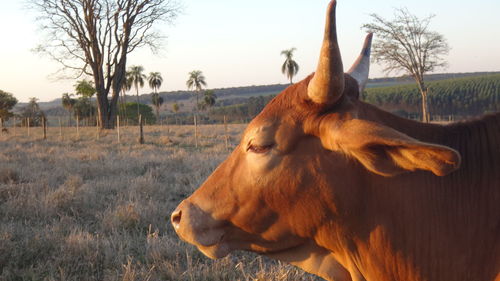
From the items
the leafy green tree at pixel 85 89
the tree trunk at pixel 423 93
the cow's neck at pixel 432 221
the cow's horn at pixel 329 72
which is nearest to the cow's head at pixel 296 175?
the cow's horn at pixel 329 72

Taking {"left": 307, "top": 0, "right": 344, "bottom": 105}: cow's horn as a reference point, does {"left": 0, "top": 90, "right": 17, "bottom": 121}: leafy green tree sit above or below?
above

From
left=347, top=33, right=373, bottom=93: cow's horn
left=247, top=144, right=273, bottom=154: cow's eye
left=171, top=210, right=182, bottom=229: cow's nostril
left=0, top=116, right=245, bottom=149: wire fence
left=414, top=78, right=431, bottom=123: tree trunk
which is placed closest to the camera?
left=247, top=144, right=273, bottom=154: cow's eye

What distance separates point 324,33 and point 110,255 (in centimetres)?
337

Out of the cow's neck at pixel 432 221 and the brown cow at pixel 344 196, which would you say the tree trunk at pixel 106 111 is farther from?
the cow's neck at pixel 432 221

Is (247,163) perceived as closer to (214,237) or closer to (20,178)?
(214,237)

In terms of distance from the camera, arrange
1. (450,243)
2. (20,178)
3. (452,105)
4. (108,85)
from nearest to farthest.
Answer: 1. (450,243)
2. (20,178)
3. (108,85)
4. (452,105)

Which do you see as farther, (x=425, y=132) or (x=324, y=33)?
(x=425, y=132)

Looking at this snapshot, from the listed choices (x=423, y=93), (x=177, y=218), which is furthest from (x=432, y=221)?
(x=423, y=93)

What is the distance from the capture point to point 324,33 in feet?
6.66

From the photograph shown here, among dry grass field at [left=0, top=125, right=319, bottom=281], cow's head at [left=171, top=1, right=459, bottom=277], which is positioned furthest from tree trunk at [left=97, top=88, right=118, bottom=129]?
cow's head at [left=171, top=1, right=459, bottom=277]

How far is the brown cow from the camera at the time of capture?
213cm

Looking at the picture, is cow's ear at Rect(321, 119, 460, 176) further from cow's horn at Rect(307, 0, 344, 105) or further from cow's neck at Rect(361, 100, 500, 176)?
cow's neck at Rect(361, 100, 500, 176)

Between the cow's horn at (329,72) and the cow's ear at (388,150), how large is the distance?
0.16 m

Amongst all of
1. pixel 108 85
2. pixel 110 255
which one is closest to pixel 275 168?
pixel 110 255
